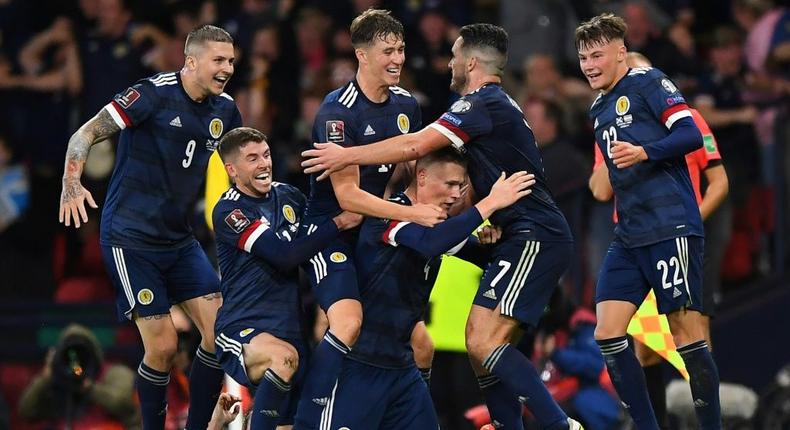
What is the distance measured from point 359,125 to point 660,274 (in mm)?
1784

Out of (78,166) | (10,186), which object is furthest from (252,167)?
(10,186)

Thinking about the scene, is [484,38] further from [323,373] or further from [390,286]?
[323,373]

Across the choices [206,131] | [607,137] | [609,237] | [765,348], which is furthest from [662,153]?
[765,348]

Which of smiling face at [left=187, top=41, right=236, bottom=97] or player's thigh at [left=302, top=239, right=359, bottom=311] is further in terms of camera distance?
smiling face at [left=187, top=41, right=236, bottom=97]

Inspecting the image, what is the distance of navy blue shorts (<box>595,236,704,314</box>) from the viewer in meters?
9.13

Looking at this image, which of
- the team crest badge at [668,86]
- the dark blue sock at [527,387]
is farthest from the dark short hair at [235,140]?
the team crest badge at [668,86]

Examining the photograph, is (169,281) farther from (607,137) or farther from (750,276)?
(750,276)

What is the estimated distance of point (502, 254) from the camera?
9.18 meters

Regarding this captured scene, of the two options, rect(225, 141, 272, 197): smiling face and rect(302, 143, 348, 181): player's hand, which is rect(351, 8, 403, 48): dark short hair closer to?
rect(302, 143, 348, 181): player's hand

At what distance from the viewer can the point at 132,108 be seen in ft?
31.2

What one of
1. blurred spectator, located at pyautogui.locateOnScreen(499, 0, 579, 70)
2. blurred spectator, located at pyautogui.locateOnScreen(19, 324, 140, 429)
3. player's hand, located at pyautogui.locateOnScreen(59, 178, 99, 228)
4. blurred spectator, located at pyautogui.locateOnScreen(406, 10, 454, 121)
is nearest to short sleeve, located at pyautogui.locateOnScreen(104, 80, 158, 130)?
player's hand, located at pyautogui.locateOnScreen(59, 178, 99, 228)

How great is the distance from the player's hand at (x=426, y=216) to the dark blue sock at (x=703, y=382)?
1.50 m

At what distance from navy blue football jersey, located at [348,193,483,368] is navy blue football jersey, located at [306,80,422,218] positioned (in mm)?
199

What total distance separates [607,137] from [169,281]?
260 cm
